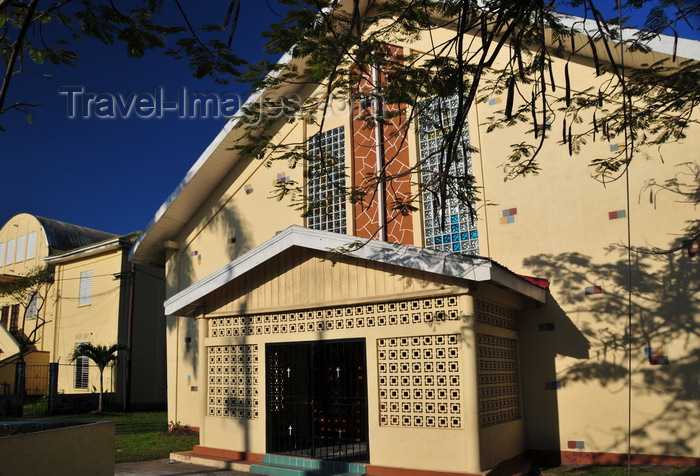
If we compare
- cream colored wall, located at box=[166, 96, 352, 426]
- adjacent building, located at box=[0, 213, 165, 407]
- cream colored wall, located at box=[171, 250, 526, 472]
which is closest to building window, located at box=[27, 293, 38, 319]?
adjacent building, located at box=[0, 213, 165, 407]

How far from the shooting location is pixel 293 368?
11641 mm

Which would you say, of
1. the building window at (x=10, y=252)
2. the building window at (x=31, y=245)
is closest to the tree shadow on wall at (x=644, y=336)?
the building window at (x=31, y=245)

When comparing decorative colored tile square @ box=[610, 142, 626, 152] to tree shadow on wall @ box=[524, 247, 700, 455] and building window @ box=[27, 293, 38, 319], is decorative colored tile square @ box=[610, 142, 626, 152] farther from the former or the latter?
building window @ box=[27, 293, 38, 319]

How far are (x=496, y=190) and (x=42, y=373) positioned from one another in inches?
859

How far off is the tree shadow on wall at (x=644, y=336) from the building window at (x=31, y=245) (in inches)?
947

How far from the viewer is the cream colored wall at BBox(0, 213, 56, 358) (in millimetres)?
25328

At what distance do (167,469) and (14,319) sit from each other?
20251 mm

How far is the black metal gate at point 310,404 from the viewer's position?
10.1 metres

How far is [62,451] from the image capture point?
709 cm

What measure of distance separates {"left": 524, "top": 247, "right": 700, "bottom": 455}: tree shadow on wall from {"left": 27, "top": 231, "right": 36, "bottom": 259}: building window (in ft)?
78.9

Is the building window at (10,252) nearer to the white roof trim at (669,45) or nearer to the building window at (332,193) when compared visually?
the building window at (332,193)

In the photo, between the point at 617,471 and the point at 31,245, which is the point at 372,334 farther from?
the point at 31,245

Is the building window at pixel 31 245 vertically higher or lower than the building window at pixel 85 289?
higher

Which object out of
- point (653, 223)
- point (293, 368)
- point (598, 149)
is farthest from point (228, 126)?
point (653, 223)
